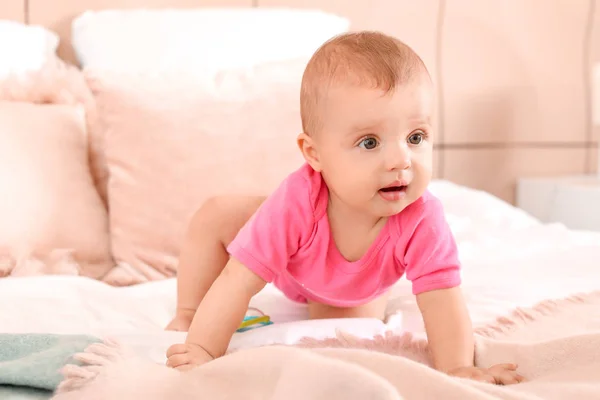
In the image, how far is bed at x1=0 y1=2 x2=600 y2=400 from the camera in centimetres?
83

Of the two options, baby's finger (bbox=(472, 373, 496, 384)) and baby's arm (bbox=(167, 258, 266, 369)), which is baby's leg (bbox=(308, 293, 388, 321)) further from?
baby's finger (bbox=(472, 373, 496, 384))

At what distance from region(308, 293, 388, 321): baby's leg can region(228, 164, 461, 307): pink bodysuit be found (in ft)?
0.10

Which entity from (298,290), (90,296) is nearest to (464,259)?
(298,290)

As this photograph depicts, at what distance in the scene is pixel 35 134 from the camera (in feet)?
4.69

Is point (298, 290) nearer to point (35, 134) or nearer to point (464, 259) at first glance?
point (464, 259)

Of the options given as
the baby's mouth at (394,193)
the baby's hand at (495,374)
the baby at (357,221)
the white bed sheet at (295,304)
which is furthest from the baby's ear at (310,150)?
the baby's hand at (495,374)

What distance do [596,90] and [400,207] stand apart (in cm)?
169

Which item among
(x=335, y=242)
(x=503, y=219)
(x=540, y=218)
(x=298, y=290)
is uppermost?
(x=335, y=242)

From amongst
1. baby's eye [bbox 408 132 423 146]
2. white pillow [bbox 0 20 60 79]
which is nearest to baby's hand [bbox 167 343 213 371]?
baby's eye [bbox 408 132 423 146]

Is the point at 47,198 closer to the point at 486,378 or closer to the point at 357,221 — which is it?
the point at 357,221

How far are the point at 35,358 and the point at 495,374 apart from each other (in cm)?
46

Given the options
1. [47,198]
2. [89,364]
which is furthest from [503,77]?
[89,364]

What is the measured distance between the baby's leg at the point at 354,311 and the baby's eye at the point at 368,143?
28 cm

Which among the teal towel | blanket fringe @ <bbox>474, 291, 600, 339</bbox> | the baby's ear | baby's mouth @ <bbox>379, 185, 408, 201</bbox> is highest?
the baby's ear
